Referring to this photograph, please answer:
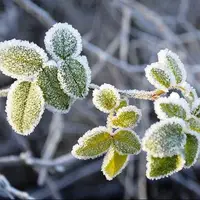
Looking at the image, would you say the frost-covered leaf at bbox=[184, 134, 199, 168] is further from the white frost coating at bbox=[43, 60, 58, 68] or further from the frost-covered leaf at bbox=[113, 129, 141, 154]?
the white frost coating at bbox=[43, 60, 58, 68]

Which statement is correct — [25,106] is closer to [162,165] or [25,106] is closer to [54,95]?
[54,95]

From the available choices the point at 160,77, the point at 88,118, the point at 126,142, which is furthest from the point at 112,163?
the point at 88,118

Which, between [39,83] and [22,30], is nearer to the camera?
[39,83]

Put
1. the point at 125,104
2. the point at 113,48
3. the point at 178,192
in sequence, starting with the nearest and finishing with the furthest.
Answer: the point at 125,104 < the point at 113,48 < the point at 178,192

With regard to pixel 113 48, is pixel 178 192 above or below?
below

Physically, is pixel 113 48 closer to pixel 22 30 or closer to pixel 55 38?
pixel 22 30

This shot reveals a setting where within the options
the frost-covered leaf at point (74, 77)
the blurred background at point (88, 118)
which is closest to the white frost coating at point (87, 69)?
the frost-covered leaf at point (74, 77)

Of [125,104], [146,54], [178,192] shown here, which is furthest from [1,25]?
[125,104]
